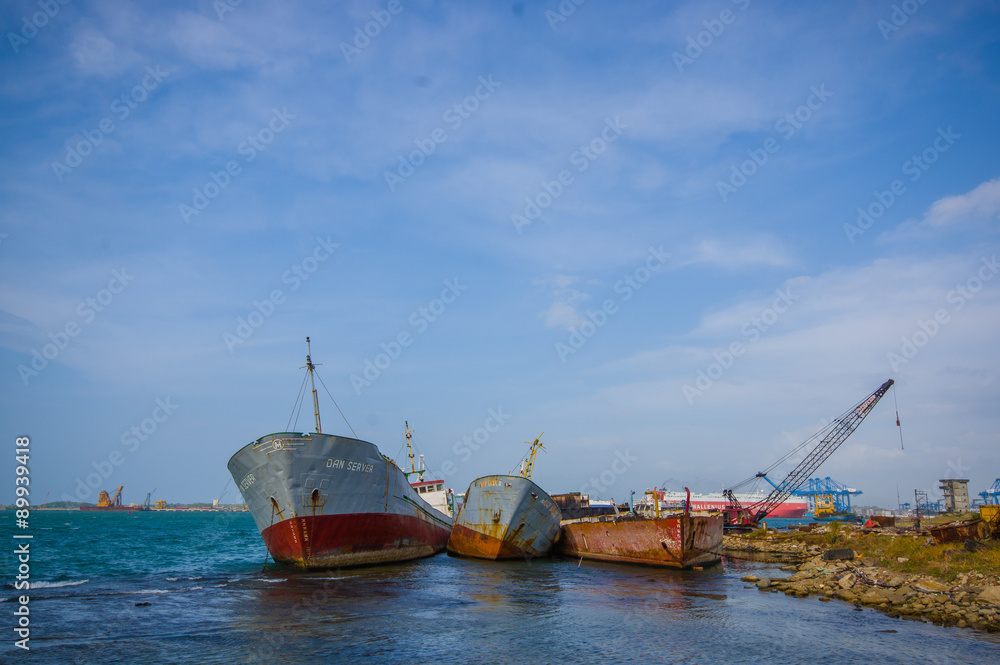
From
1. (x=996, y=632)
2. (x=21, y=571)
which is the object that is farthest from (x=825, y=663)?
(x=21, y=571)

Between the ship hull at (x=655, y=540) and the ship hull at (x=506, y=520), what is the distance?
7.65 ft

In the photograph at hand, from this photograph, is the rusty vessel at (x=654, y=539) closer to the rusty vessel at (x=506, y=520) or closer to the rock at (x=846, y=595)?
the rusty vessel at (x=506, y=520)

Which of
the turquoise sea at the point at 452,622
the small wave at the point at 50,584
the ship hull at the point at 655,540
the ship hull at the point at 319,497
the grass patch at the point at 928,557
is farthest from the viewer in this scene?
the ship hull at the point at 655,540

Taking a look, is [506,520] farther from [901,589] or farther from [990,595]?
[990,595]

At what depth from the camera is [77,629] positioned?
15500 millimetres

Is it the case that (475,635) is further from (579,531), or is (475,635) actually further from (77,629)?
(579,531)

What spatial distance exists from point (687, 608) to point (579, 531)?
1560 centimetres

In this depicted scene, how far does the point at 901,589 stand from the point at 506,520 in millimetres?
16457

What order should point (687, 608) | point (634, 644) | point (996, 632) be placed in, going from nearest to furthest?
1. point (634, 644)
2. point (996, 632)
3. point (687, 608)

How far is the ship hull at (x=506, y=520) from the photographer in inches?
1183

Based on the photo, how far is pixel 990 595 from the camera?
17469mm

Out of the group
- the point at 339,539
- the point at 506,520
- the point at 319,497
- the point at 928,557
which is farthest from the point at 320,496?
the point at 928,557

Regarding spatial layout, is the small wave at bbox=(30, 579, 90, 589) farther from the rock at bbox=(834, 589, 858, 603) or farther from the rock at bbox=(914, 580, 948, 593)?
the rock at bbox=(914, 580, 948, 593)

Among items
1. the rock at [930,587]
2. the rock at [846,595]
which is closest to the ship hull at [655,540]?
the rock at [846,595]
